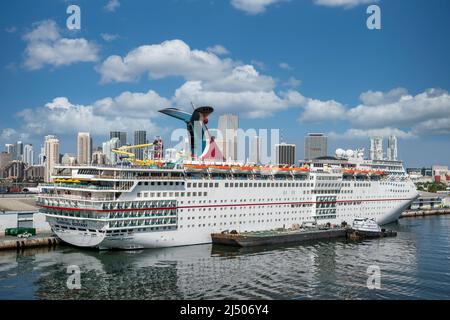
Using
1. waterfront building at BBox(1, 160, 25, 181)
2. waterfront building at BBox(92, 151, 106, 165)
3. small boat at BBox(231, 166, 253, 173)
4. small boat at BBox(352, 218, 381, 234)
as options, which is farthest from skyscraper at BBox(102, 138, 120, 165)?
waterfront building at BBox(1, 160, 25, 181)

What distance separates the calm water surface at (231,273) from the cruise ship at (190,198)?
1.89 meters

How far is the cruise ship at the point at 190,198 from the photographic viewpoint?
39312 millimetres

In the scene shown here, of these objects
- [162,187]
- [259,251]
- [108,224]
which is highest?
[162,187]

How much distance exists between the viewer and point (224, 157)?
52.8 m

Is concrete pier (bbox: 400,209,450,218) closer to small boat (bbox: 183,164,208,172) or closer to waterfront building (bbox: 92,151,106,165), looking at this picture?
small boat (bbox: 183,164,208,172)

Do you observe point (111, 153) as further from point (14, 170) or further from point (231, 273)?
point (14, 170)

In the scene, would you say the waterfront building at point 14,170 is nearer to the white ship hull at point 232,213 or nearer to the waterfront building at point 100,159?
the waterfront building at point 100,159

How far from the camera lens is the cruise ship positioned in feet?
129

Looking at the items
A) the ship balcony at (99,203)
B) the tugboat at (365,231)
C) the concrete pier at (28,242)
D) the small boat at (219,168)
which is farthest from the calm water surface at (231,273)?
the small boat at (219,168)

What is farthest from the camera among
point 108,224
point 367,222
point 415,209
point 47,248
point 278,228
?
point 415,209
